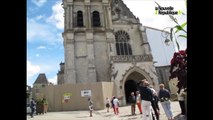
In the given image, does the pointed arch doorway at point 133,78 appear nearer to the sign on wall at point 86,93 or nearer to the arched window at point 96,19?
the sign on wall at point 86,93

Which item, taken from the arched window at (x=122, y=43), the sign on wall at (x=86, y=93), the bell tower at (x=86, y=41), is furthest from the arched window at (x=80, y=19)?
the sign on wall at (x=86, y=93)

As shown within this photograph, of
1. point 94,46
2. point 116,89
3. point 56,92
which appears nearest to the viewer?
point 56,92

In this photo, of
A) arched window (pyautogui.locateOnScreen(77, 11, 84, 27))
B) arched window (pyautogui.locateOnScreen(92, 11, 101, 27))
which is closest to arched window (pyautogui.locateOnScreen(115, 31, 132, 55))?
arched window (pyautogui.locateOnScreen(92, 11, 101, 27))

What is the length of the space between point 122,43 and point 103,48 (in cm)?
308

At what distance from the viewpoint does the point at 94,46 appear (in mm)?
29141

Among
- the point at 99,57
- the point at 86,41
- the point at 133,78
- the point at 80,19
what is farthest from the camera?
the point at 80,19

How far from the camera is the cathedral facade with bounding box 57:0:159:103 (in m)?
25.6

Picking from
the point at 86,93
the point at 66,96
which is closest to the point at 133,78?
the point at 86,93

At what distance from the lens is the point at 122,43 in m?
31.0

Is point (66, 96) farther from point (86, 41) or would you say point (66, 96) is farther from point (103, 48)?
point (103, 48)
